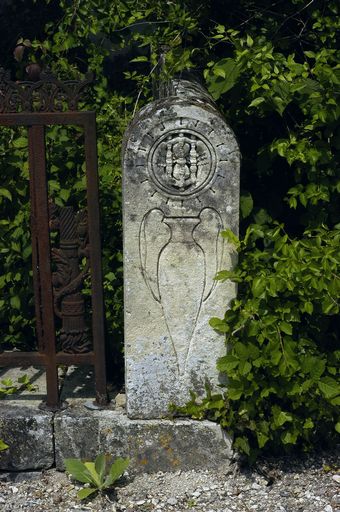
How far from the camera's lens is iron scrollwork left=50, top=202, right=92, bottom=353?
3.62 m

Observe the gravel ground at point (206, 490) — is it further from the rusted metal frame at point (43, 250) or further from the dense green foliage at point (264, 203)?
the rusted metal frame at point (43, 250)

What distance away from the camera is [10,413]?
3672 mm

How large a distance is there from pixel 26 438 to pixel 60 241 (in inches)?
35.3

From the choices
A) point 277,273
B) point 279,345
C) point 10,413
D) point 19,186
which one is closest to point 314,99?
point 277,273

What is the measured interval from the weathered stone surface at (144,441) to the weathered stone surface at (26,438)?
0.19 ft

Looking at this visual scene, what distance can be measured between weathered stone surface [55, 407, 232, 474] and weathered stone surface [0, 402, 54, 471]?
57 millimetres

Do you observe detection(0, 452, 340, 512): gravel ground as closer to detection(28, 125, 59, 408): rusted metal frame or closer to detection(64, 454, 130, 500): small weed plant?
detection(64, 454, 130, 500): small weed plant

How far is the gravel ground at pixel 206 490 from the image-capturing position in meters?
3.47

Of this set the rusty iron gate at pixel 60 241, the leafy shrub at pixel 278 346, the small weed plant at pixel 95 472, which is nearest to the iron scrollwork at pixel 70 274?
the rusty iron gate at pixel 60 241

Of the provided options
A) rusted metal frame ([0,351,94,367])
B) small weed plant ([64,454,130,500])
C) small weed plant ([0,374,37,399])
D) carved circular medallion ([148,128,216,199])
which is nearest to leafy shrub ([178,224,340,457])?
carved circular medallion ([148,128,216,199])

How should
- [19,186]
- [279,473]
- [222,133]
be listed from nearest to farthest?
1. [222,133]
2. [279,473]
3. [19,186]

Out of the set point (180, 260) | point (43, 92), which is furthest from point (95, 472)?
point (43, 92)

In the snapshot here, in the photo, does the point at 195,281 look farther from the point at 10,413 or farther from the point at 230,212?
the point at 10,413

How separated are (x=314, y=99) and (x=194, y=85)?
0.57m
